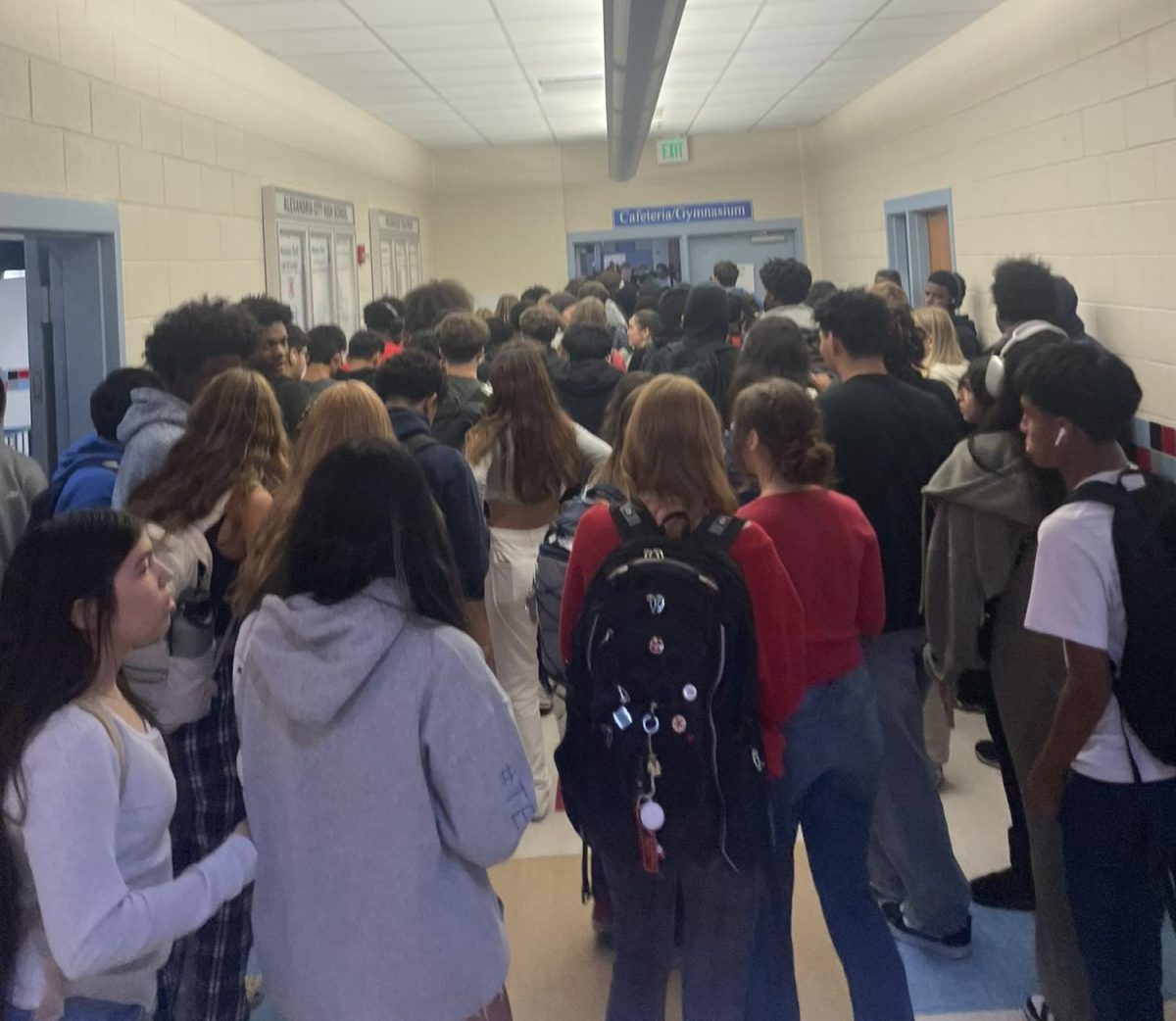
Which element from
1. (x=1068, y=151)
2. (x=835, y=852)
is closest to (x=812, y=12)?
(x=1068, y=151)

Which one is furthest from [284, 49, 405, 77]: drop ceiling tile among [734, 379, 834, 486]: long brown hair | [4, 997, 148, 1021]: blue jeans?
[4, 997, 148, 1021]: blue jeans

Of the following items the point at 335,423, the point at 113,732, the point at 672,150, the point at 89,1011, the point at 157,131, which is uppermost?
the point at 672,150

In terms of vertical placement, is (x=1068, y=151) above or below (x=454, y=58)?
below

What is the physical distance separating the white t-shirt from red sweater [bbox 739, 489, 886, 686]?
0.37 metres

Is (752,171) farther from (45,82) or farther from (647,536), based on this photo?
(647,536)

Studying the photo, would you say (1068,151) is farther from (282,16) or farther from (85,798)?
(85,798)

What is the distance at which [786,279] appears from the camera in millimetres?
4832

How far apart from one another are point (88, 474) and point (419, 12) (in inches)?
150

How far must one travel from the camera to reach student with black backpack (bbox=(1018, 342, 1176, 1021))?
6.53 feet

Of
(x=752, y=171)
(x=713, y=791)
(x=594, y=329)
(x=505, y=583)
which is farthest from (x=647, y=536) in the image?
(x=752, y=171)

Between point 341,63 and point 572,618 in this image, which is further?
point 341,63

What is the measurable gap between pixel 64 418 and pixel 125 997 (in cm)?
336

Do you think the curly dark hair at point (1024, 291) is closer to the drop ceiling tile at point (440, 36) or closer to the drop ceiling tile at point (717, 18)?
the drop ceiling tile at point (717, 18)

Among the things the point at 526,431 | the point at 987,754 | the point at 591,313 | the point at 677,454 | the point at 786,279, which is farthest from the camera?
the point at 591,313
